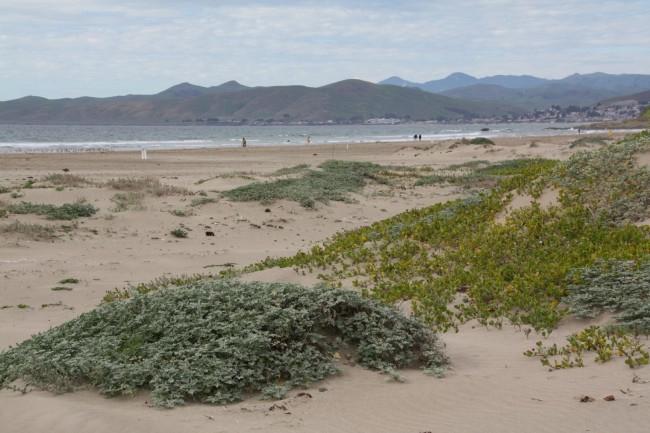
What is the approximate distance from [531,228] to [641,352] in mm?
3799

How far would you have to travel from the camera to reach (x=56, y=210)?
1502 centimetres

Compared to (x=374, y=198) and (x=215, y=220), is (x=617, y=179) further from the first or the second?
(x=374, y=198)

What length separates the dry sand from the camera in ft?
15.6

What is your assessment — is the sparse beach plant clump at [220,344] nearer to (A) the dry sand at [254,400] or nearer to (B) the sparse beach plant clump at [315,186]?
(A) the dry sand at [254,400]

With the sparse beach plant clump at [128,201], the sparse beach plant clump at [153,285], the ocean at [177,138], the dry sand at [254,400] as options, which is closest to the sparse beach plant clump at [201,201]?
the dry sand at [254,400]

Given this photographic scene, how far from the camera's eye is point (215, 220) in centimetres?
1634

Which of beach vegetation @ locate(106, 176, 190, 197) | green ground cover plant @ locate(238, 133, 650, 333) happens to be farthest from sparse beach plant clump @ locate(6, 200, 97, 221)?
green ground cover plant @ locate(238, 133, 650, 333)

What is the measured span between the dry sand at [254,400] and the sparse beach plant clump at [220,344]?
0.57 feet

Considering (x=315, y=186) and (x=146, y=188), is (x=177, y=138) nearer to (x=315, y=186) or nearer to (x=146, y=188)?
(x=315, y=186)

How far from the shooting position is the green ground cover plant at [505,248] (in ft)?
25.3

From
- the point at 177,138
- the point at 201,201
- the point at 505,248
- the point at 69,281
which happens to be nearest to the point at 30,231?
the point at 69,281

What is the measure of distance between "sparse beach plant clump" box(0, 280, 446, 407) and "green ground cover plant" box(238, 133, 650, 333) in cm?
164

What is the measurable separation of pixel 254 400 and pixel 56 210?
11.2 m

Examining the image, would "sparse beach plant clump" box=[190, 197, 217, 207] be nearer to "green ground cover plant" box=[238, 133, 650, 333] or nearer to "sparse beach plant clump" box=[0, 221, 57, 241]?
"sparse beach plant clump" box=[0, 221, 57, 241]
